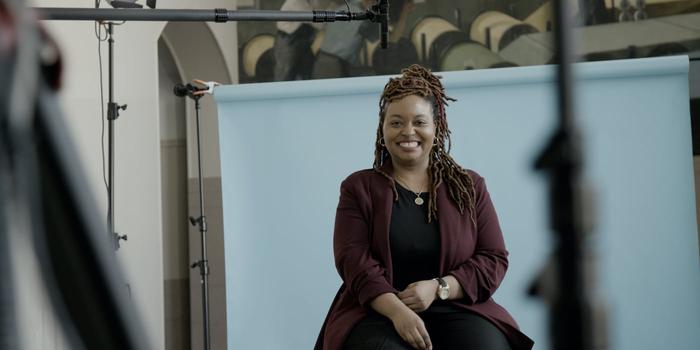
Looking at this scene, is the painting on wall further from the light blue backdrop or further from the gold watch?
the gold watch

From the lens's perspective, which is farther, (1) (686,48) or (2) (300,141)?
(1) (686,48)

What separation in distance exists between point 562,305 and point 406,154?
1611 millimetres

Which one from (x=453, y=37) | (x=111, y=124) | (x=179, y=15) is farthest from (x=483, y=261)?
(x=453, y=37)

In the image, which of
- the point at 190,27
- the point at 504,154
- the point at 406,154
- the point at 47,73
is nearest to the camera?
the point at 47,73

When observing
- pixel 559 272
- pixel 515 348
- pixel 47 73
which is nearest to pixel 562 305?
pixel 559 272

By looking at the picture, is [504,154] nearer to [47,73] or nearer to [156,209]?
[156,209]

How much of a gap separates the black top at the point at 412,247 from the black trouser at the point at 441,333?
10 centimetres

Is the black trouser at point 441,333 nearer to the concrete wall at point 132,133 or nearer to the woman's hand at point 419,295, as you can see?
the woman's hand at point 419,295

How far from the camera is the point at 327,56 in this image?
546cm

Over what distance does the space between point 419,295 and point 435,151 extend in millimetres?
458

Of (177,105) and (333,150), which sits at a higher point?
(177,105)

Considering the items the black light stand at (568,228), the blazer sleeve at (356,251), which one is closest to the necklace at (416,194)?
the blazer sleeve at (356,251)

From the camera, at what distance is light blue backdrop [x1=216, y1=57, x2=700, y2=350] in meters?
3.08

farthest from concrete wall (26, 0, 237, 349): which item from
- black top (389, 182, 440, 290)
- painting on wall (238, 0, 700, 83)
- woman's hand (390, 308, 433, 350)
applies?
woman's hand (390, 308, 433, 350)
